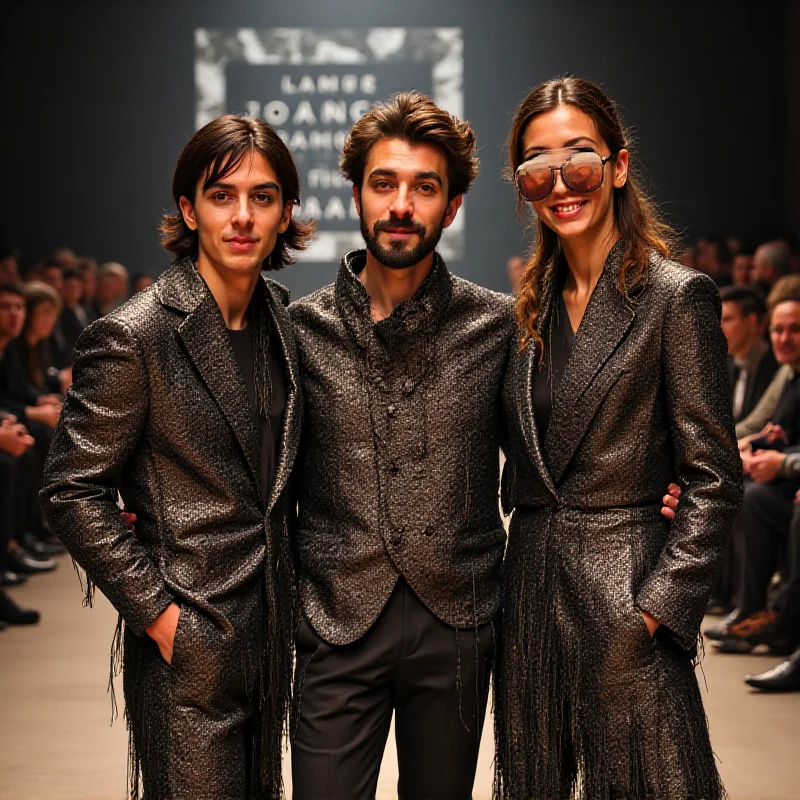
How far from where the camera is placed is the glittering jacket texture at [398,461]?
2322 millimetres

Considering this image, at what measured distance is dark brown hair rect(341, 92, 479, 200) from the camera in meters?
2.41

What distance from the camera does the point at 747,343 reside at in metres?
5.81

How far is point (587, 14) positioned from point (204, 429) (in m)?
10.6

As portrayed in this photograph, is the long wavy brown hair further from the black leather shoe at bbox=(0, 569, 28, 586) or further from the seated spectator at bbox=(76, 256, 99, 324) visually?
the seated spectator at bbox=(76, 256, 99, 324)

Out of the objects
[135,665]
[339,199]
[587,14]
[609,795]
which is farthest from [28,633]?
[587,14]

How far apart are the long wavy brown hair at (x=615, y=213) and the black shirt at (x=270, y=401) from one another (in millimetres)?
462

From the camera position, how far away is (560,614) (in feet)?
7.57

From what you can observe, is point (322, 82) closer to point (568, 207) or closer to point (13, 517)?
point (13, 517)

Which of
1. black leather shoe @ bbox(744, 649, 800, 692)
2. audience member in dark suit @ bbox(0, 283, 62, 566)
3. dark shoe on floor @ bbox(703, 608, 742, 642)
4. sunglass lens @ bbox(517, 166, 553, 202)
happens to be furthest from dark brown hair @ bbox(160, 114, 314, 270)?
audience member in dark suit @ bbox(0, 283, 62, 566)

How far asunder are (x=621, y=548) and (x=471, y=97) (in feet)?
33.1

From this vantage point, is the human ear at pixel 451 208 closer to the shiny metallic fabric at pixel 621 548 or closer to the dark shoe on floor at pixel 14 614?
the shiny metallic fabric at pixel 621 548

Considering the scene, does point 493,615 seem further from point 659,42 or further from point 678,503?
point 659,42

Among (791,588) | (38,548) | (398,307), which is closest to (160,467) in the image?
(398,307)

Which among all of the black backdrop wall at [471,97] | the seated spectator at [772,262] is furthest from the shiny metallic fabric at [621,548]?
the black backdrop wall at [471,97]
